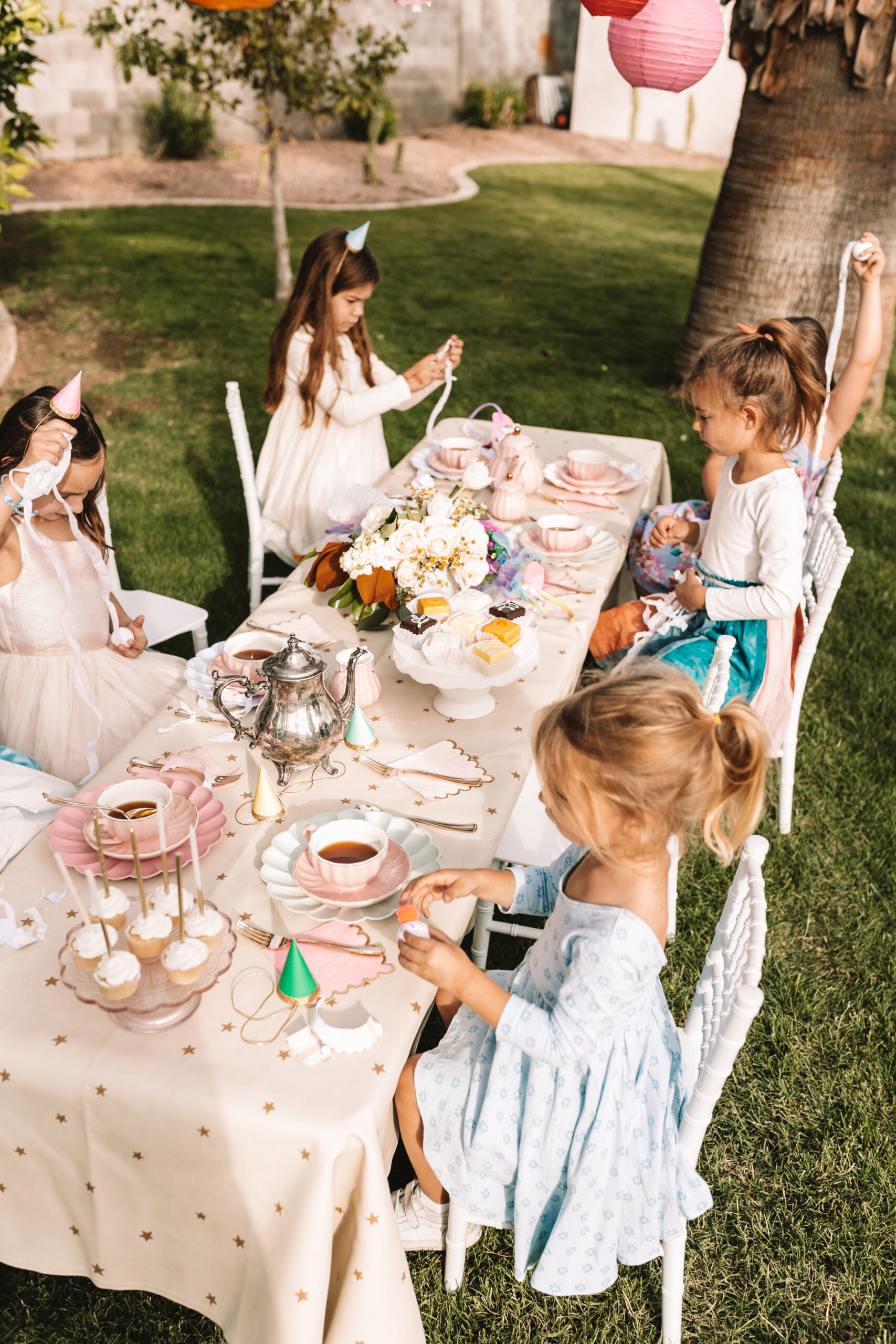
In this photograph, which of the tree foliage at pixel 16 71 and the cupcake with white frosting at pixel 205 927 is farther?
the tree foliage at pixel 16 71

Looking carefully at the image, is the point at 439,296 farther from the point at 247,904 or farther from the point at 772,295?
the point at 247,904

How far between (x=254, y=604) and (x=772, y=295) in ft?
15.8

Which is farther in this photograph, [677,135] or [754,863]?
[677,135]

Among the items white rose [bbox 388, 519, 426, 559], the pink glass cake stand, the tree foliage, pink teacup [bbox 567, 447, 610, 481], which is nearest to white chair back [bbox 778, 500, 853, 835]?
pink teacup [bbox 567, 447, 610, 481]

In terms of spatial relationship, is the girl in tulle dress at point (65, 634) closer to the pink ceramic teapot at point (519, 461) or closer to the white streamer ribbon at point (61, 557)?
the white streamer ribbon at point (61, 557)

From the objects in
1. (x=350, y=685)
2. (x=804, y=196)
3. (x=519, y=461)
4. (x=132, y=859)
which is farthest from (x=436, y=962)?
(x=804, y=196)

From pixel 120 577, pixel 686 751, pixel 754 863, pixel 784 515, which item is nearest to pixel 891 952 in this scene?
pixel 784 515

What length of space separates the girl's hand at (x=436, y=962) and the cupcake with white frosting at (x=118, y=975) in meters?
0.48

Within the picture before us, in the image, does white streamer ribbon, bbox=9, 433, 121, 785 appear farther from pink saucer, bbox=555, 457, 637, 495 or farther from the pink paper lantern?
the pink paper lantern

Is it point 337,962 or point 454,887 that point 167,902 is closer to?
point 337,962

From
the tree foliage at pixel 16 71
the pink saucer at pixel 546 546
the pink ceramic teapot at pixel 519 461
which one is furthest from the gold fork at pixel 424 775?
the tree foliage at pixel 16 71

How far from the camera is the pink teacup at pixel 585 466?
408cm

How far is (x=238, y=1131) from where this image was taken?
5.24 ft

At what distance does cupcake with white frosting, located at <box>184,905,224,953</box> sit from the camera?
1.77 meters
